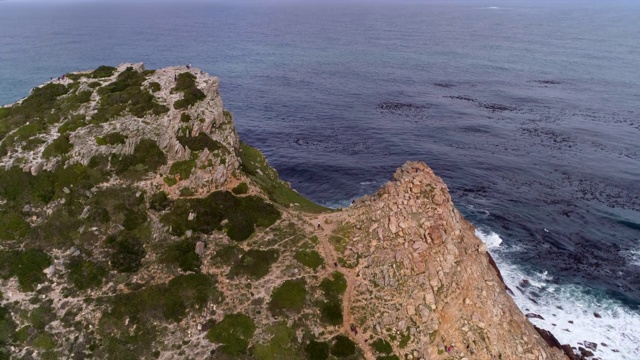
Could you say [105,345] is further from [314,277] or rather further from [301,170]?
[301,170]

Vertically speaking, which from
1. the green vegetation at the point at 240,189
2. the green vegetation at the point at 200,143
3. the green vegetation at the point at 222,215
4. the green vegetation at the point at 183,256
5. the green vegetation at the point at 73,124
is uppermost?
the green vegetation at the point at 73,124

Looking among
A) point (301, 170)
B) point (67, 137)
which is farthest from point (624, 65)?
point (67, 137)

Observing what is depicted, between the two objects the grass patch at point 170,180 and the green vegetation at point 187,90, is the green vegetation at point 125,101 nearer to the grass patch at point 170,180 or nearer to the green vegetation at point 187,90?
the green vegetation at point 187,90

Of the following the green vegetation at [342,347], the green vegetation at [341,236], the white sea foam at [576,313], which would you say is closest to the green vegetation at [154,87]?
the green vegetation at [341,236]

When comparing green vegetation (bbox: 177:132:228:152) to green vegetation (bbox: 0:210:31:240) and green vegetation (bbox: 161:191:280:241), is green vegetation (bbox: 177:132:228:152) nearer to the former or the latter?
green vegetation (bbox: 161:191:280:241)

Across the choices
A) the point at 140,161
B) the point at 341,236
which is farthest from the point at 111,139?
the point at 341,236

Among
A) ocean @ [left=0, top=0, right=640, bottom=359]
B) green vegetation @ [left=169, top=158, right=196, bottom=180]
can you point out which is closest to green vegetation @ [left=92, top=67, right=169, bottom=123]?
green vegetation @ [left=169, top=158, right=196, bottom=180]
